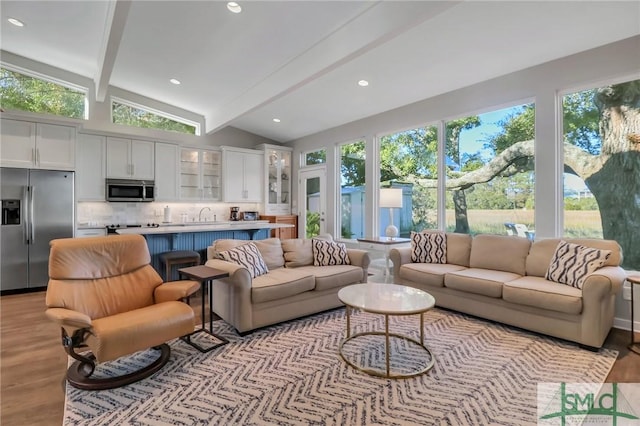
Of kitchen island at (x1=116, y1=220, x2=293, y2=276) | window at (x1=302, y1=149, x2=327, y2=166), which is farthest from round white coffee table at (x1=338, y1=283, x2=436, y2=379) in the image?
window at (x1=302, y1=149, x2=327, y2=166)

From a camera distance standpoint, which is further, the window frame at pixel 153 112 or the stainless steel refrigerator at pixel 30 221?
the window frame at pixel 153 112

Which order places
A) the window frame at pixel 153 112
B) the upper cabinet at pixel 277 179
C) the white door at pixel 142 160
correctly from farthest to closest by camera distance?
the upper cabinet at pixel 277 179 < the window frame at pixel 153 112 < the white door at pixel 142 160

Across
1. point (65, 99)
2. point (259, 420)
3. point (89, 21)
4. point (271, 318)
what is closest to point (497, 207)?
point (271, 318)

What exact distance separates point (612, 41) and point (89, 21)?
5.85m

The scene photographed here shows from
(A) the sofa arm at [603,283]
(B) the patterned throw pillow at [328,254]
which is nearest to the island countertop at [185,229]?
(B) the patterned throw pillow at [328,254]

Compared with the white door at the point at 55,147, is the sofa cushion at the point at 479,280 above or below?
below

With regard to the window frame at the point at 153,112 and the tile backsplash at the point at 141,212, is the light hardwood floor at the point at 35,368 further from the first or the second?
the window frame at the point at 153,112

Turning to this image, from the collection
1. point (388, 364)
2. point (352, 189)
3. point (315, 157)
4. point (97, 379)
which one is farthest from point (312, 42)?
Answer: point (97, 379)

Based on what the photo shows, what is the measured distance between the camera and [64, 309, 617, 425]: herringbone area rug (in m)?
1.83

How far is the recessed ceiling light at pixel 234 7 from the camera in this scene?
3.05 meters

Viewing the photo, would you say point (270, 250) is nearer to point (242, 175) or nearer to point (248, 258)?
point (248, 258)

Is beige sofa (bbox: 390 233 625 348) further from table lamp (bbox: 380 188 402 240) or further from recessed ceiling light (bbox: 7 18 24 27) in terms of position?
recessed ceiling light (bbox: 7 18 24 27)

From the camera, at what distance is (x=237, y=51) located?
13.0 ft

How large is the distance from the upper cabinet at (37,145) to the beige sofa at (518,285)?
199 inches
